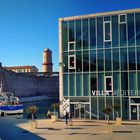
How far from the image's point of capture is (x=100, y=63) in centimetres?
4366

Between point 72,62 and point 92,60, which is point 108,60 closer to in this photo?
point 92,60

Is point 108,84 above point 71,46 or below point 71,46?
below

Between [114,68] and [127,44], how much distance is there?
346 centimetres

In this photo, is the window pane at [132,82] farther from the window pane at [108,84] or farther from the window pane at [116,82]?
the window pane at [108,84]

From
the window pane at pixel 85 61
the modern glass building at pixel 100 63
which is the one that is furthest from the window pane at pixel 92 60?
the window pane at pixel 85 61

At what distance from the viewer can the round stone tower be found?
164125 millimetres

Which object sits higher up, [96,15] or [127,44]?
[96,15]

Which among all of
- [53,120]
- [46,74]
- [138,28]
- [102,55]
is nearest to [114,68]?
[102,55]

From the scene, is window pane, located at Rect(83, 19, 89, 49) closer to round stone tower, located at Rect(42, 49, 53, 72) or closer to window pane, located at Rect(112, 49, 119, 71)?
window pane, located at Rect(112, 49, 119, 71)

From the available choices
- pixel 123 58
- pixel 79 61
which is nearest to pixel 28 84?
pixel 79 61

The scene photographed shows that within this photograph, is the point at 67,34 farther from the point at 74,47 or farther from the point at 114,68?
the point at 114,68

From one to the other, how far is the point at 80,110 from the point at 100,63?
6811mm

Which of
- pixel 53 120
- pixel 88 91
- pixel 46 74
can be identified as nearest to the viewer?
pixel 53 120

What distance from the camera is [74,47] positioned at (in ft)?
149
